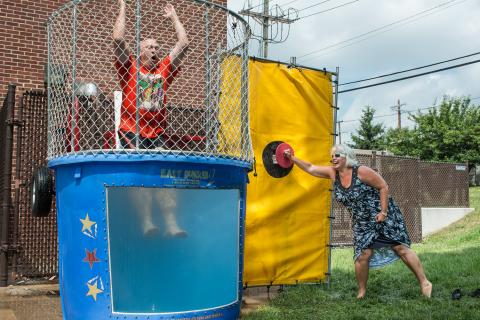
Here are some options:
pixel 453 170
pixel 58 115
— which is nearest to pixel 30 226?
pixel 58 115

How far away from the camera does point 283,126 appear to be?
20.6ft

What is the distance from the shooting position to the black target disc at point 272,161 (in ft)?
20.0

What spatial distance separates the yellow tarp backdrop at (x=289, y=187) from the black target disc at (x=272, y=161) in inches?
2.0

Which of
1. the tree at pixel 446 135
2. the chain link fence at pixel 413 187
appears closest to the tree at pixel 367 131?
the tree at pixel 446 135

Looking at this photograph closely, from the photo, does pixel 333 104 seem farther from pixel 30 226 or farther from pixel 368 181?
pixel 30 226

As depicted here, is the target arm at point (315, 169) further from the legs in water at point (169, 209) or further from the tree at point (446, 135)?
the tree at point (446, 135)

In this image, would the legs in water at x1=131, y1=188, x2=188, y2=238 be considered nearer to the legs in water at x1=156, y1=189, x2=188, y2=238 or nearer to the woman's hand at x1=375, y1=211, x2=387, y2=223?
the legs in water at x1=156, y1=189, x2=188, y2=238

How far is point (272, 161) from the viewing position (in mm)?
6125

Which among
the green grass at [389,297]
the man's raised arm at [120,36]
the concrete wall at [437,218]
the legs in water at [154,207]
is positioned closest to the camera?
the legs in water at [154,207]

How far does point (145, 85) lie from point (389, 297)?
365cm

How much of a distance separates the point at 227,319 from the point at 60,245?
1458mm

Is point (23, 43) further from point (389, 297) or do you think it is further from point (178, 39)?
point (389, 297)

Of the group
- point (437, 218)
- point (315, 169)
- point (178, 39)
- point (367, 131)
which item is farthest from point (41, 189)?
point (367, 131)

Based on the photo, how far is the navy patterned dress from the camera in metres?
6.06
